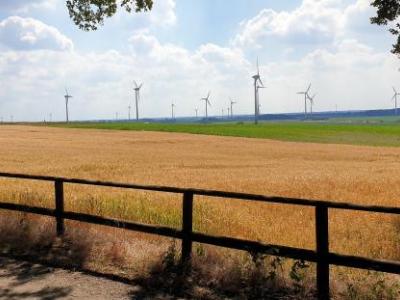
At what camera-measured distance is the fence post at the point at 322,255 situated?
271 inches

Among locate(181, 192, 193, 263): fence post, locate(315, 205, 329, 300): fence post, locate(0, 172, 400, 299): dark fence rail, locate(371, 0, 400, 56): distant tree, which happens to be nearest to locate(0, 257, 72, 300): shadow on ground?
locate(0, 172, 400, 299): dark fence rail

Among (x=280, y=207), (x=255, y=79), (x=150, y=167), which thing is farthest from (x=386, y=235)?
(x=255, y=79)

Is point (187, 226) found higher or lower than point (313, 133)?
higher

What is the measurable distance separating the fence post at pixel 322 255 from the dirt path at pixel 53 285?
2.31 meters

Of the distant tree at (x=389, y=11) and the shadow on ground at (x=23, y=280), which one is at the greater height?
the distant tree at (x=389, y=11)

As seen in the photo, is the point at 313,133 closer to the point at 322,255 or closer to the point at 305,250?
the point at 305,250

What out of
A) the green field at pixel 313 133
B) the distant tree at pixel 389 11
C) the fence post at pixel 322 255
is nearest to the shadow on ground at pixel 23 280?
the fence post at pixel 322 255

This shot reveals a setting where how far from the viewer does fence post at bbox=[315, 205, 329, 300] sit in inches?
271

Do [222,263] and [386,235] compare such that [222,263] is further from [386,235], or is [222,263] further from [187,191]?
[386,235]

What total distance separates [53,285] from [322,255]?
3540mm

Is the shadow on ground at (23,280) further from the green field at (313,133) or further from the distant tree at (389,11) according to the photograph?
the green field at (313,133)

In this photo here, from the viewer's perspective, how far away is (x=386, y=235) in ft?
41.1

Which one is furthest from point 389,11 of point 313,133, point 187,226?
point 313,133

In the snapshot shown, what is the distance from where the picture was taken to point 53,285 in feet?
24.5
